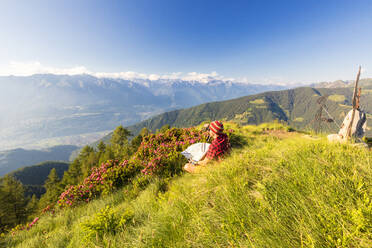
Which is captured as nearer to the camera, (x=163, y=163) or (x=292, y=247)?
(x=292, y=247)

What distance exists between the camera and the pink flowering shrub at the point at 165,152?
5.43 m

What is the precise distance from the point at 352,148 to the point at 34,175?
142821 mm

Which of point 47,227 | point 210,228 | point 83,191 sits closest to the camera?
point 210,228

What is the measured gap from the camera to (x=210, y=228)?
1.68m

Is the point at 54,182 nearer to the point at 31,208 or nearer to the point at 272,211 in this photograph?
the point at 31,208

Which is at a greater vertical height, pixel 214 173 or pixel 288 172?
pixel 288 172

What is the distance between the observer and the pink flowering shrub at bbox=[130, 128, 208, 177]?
17.8ft

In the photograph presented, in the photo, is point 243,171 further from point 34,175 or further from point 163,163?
point 34,175

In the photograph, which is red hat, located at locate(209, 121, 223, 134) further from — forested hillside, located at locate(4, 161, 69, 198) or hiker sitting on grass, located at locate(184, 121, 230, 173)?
forested hillside, located at locate(4, 161, 69, 198)

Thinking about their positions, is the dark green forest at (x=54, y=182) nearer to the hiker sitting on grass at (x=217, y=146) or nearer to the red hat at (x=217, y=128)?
the hiker sitting on grass at (x=217, y=146)

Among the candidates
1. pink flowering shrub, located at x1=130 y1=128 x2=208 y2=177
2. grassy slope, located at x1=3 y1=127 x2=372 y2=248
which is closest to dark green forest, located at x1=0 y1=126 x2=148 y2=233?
pink flowering shrub, located at x1=130 y1=128 x2=208 y2=177

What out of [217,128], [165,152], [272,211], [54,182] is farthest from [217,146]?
[54,182]

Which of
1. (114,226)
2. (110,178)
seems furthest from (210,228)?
(110,178)

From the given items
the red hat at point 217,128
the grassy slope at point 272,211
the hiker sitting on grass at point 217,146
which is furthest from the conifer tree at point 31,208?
the grassy slope at point 272,211
